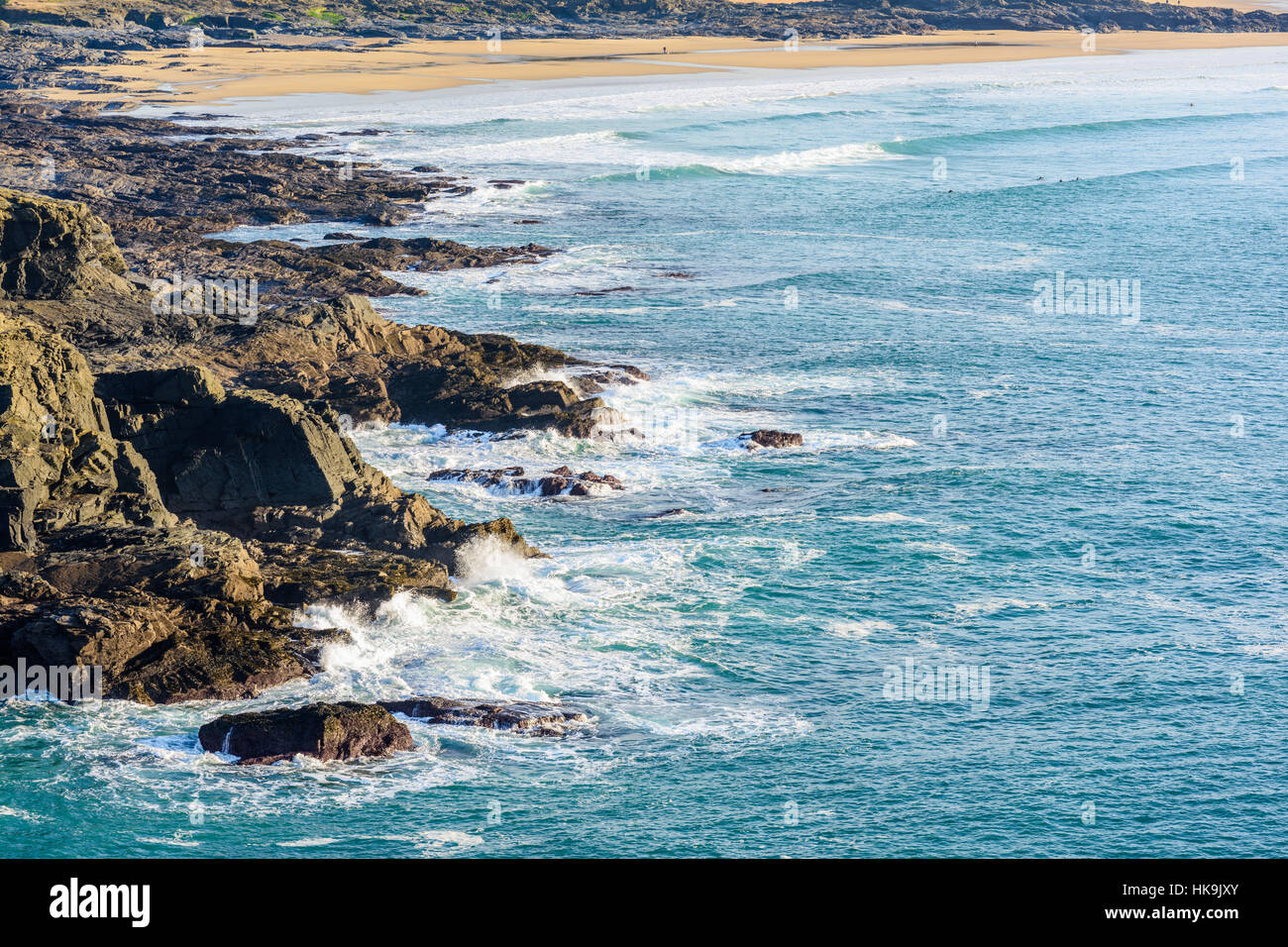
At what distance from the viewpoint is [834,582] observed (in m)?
38.8

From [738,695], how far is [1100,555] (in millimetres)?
14050

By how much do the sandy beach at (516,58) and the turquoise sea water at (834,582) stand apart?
54.2m

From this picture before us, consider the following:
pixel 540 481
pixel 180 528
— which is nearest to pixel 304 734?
pixel 180 528

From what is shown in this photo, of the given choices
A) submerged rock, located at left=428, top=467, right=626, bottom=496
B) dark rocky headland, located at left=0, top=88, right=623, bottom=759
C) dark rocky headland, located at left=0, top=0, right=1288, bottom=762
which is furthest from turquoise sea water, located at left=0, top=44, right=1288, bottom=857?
dark rocky headland, located at left=0, top=88, right=623, bottom=759

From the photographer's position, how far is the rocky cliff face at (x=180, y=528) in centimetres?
3147

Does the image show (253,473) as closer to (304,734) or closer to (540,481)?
(540,481)

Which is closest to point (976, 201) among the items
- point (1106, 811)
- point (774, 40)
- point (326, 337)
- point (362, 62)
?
point (326, 337)

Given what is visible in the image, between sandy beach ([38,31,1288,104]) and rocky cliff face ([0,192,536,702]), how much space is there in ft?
302

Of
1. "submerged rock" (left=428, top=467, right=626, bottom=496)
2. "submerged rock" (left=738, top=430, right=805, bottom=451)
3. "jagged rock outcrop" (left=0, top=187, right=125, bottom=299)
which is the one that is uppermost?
"jagged rock outcrop" (left=0, top=187, right=125, bottom=299)

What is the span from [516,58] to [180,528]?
13133 cm

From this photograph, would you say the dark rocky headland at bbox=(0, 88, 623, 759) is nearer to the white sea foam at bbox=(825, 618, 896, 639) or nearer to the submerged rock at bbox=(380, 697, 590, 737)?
the submerged rock at bbox=(380, 697, 590, 737)

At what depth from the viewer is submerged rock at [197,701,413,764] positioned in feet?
94.4

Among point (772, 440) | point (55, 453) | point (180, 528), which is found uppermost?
point (55, 453)

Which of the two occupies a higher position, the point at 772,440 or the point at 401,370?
the point at 401,370
